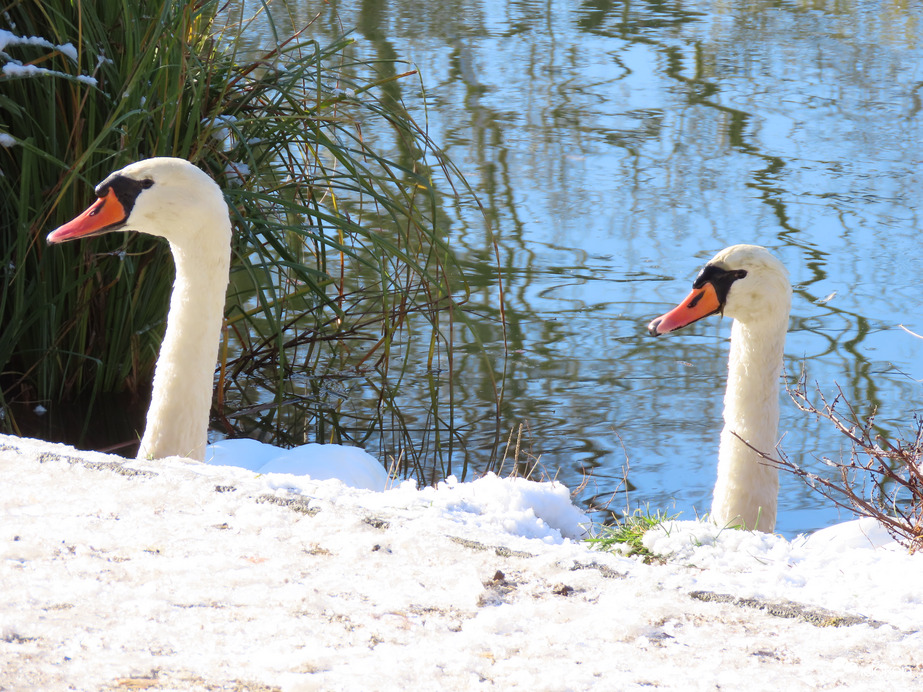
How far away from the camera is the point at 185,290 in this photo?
12.2ft

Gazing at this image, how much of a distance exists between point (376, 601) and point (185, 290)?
6.55 feet

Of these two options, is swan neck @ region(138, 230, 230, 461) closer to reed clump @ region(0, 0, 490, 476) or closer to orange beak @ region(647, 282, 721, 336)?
reed clump @ region(0, 0, 490, 476)

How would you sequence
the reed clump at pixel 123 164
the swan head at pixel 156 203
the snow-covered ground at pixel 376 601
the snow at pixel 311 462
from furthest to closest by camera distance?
the reed clump at pixel 123 164
the swan head at pixel 156 203
the snow at pixel 311 462
the snow-covered ground at pixel 376 601

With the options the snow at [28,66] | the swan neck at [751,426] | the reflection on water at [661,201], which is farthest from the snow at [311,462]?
the reflection on water at [661,201]

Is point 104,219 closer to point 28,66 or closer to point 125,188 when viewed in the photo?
point 125,188

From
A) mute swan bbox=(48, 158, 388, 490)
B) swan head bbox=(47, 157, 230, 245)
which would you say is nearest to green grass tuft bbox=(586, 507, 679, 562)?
mute swan bbox=(48, 158, 388, 490)

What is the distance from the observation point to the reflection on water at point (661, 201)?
5.96 meters

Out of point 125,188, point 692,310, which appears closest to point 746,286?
point 692,310

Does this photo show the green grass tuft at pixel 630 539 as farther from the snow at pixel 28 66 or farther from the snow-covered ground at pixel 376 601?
the snow at pixel 28 66

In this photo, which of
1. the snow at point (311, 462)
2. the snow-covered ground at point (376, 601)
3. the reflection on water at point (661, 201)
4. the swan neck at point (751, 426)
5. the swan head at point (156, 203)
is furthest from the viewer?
the reflection on water at point (661, 201)

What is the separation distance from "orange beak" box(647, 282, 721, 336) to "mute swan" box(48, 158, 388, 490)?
1156mm

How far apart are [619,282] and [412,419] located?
2281 millimetres

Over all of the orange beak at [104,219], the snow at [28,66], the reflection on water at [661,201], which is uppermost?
the snow at [28,66]

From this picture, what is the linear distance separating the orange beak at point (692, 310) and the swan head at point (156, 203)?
5.14 ft
